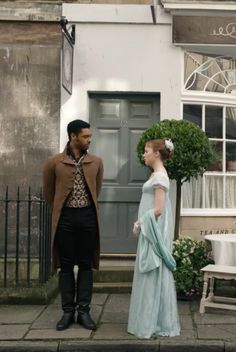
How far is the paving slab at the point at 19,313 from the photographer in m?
6.22

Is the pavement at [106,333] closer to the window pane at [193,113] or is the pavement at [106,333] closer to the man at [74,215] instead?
the man at [74,215]

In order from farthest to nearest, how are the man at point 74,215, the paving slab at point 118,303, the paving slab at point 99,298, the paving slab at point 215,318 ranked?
the paving slab at point 99,298
the paving slab at point 118,303
the paving slab at point 215,318
the man at point 74,215

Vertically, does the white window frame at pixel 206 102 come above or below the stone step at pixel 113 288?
above

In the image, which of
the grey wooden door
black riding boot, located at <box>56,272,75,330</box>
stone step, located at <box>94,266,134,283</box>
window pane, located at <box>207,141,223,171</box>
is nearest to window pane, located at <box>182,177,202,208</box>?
window pane, located at <box>207,141,223,171</box>

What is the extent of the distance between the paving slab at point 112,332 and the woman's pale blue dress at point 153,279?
102 mm

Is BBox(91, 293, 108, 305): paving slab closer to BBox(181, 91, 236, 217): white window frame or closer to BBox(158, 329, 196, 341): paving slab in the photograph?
BBox(158, 329, 196, 341): paving slab

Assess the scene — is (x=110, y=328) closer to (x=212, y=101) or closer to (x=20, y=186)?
(x=20, y=186)

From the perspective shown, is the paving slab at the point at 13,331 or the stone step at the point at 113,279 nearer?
the paving slab at the point at 13,331

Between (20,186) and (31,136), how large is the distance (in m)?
0.73

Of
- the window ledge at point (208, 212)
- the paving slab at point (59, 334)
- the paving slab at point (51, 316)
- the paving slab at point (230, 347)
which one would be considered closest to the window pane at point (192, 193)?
the window ledge at point (208, 212)

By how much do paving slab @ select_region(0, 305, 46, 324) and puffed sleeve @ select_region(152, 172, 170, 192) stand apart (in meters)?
2.05

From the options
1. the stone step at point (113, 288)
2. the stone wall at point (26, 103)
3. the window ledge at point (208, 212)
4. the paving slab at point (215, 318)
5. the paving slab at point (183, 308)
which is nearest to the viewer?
the paving slab at point (215, 318)

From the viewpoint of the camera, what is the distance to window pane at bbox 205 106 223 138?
8727 mm

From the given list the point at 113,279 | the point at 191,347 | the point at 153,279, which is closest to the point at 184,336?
the point at 191,347
